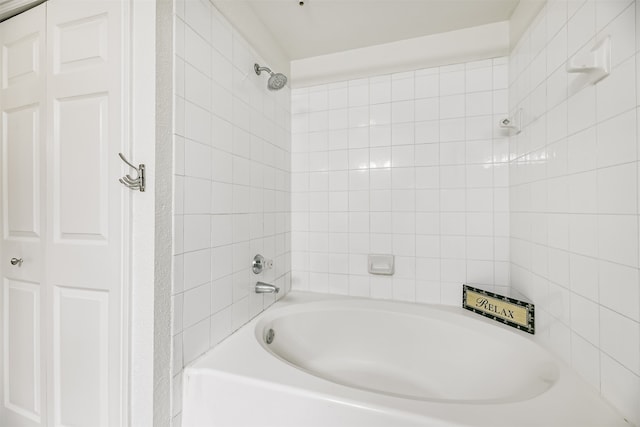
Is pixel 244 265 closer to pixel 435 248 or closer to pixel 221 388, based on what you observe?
pixel 221 388

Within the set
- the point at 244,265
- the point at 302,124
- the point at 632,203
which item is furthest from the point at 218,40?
the point at 632,203

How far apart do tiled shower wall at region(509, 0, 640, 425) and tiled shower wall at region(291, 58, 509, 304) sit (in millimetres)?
235

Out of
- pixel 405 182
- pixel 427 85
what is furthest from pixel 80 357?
pixel 427 85

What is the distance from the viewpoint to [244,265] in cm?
139

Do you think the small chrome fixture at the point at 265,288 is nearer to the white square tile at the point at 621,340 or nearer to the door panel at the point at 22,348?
the door panel at the point at 22,348

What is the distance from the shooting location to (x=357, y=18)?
59.6 inches

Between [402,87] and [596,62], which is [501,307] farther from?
[402,87]

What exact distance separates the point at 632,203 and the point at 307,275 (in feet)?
Result: 5.20

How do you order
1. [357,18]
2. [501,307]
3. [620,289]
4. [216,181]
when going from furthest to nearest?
[357,18], [501,307], [216,181], [620,289]

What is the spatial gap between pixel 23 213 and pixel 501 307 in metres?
2.28

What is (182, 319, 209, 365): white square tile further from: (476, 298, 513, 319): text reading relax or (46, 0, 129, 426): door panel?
(476, 298, 513, 319): text reading relax

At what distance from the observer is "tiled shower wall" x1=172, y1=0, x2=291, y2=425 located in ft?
3.31

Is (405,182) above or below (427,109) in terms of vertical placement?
below

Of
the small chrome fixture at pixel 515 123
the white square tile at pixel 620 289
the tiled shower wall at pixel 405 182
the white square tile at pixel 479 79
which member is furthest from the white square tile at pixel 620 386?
the white square tile at pixel 479 79
